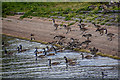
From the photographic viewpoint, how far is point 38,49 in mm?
28266

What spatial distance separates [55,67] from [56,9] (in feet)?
58.6

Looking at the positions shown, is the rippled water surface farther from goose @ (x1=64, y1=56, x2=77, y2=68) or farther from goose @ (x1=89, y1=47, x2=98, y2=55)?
goose @ (x1=89, y1=47, x2=98, y2=55)

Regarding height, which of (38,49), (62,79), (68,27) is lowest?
(62,79)

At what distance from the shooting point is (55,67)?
23.2 metres

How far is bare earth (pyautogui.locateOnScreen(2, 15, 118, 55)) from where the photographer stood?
2583 centimetres

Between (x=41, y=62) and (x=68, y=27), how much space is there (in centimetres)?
786

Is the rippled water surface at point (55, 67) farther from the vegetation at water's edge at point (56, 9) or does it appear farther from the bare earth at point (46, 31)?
the vegetation at water's edge at point (56, 9)

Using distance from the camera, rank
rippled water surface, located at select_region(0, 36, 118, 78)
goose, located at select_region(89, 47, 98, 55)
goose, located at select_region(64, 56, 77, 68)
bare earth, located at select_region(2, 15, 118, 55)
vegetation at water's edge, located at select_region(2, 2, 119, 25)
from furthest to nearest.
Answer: vegetation at water's edge, located at select_region(2, 2, 119, 25) → bare earth, located at select_region(2, 15, 118, 55) → goose, located at select_region(89, 47, 98, 55) → goose, located at select_region(64, 56, 77, 68) → rippled water surface, located at select_region(0, 36, 118, 78)

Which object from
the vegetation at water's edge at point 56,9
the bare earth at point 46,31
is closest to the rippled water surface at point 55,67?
the bare earth at point 46,31

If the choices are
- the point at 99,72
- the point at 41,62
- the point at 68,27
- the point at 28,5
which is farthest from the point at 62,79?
the point at 28,5

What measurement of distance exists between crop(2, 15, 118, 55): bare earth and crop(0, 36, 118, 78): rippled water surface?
2.00 meters

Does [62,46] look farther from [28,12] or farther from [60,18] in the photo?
[28,12]

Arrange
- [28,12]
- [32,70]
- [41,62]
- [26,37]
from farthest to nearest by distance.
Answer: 1. [28,12]
2. [26,37]
3. [41,62]
4. [32,70]

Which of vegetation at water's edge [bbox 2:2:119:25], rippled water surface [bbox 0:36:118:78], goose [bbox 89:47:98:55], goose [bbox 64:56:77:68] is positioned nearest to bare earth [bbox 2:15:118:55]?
goose [bbox 89:47:98:55]
